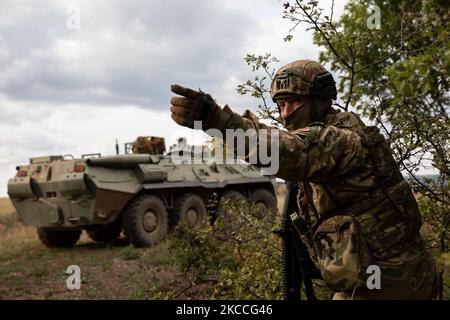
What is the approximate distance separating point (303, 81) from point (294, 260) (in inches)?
41.6

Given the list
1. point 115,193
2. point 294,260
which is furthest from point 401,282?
point 115,193

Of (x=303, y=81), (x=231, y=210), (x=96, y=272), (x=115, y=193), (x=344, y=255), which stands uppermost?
(x=303, y=81)

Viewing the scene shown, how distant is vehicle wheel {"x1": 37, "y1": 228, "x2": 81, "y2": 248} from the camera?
39.0ft

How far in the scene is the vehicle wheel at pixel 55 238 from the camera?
11891 millimetres

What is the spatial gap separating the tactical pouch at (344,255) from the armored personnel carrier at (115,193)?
7.36m

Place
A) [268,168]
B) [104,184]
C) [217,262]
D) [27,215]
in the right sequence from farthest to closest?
1. [27,215]
2. [104,184]
3. [217,262]
4. [268,168]

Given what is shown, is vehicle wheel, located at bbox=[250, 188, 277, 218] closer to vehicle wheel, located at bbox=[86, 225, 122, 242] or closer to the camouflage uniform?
vehicle wheel, located at bbox=[86, 225, 122, 242]

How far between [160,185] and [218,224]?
6550 mm

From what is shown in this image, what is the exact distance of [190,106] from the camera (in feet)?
6.74

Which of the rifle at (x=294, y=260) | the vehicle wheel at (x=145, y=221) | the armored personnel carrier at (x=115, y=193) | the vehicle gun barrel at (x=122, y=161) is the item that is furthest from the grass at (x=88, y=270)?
the rifle at (x=294, y=260)

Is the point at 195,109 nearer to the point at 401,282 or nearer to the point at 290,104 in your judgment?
the point at 290,104
